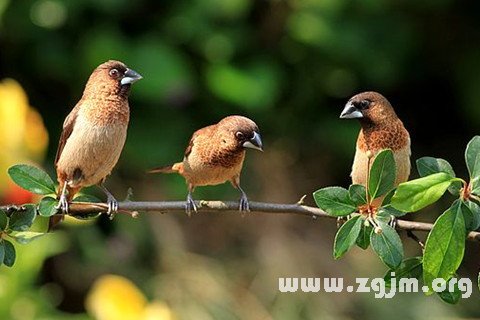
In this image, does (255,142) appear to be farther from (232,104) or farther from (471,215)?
(232,104)

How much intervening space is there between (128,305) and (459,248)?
3.46 feet

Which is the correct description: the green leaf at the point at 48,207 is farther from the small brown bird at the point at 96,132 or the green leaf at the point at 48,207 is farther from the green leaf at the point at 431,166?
the green leaf at the point at 431,166

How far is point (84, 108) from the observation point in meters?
0.83

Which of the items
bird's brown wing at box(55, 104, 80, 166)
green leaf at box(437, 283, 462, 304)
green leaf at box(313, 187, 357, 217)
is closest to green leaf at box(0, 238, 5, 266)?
bird's brown wing at box(55, 104, 80, 166)

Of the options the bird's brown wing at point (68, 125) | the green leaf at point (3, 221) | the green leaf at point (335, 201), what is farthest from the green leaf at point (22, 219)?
the green leaf at point (335, 201)

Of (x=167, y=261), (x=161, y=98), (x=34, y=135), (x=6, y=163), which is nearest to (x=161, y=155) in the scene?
(x=161, y=98)

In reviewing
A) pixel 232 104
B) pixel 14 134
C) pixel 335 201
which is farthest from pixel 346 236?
pixel 232 104

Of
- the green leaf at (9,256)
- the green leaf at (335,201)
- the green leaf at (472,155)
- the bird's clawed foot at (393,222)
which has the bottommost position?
the green leaf at (9,256)

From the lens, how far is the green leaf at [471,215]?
76 centimetres

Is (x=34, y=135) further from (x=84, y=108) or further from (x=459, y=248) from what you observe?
(x=459, y=248)

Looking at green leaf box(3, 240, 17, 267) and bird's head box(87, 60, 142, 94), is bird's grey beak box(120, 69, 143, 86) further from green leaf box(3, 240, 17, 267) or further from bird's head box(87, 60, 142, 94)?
green leaf box(3, 240, 17, 267)

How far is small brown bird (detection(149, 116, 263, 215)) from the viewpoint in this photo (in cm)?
74

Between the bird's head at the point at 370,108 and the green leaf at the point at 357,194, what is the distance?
0.06 metres

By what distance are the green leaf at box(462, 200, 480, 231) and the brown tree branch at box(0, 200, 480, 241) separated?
1 centimetres
